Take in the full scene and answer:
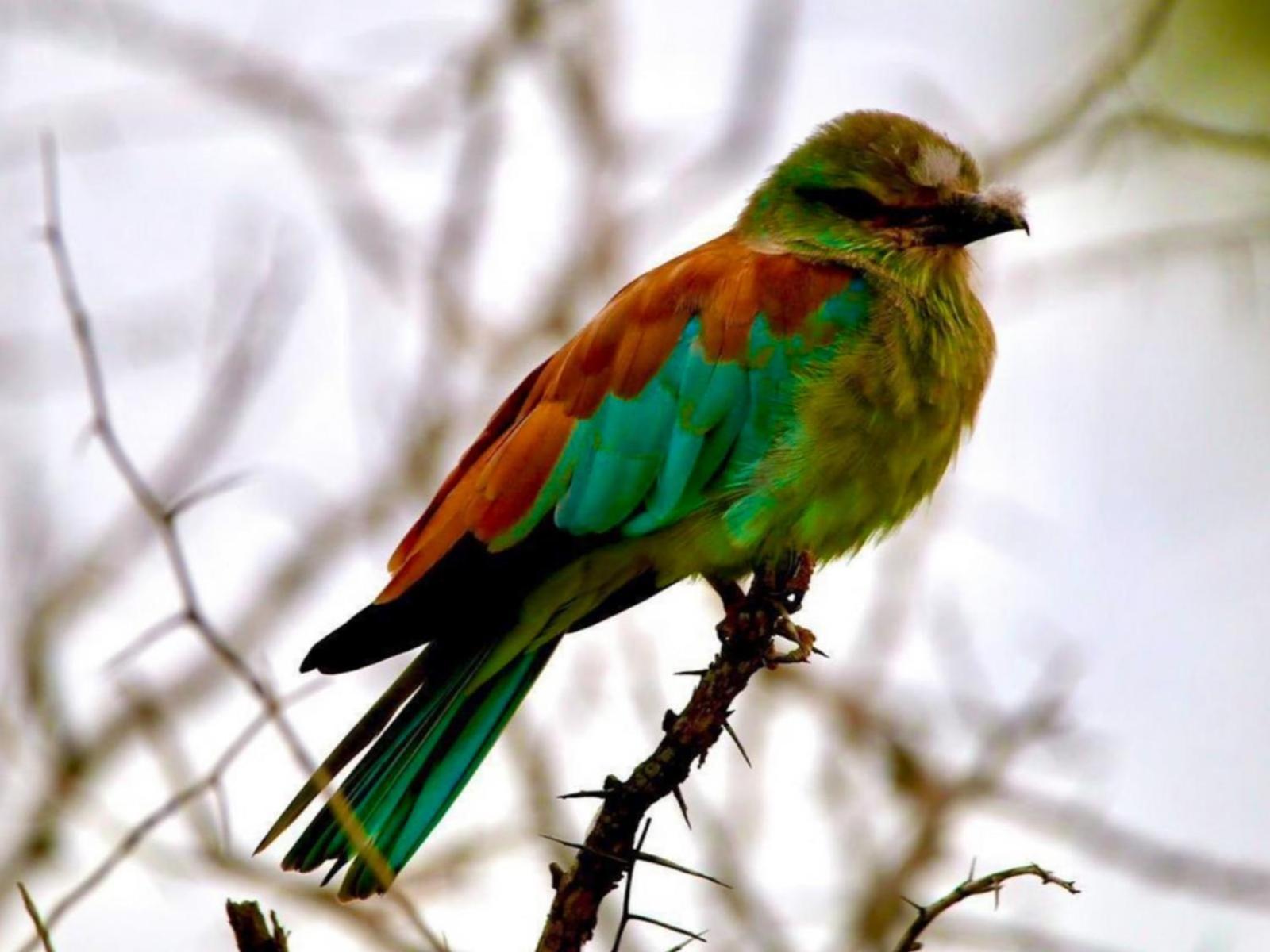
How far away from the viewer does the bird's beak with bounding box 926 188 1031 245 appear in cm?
431

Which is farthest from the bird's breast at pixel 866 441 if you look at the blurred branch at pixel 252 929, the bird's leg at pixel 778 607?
the blurred branch at pixel 252 929

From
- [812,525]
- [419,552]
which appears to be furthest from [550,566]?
[812,525]

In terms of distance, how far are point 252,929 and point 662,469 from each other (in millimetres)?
1758

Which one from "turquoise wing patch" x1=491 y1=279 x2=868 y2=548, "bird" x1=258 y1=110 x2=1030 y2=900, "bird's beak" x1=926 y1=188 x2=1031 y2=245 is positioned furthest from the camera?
"bird's beak" x1=926 y1=188 x2=1031 y2=245

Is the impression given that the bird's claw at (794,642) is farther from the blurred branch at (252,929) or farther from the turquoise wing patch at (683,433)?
the blurred branch at (252,929)

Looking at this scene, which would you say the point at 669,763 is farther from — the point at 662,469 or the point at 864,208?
the point at 864,208

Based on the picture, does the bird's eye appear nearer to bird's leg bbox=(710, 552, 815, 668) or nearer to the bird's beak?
the bird's beak

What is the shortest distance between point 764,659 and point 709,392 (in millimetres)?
893

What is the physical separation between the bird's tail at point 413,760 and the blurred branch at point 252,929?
116cm

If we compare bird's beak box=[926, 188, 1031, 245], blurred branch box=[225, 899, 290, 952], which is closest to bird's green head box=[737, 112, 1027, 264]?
bird's beak box=[926, 188, 1031, 245]

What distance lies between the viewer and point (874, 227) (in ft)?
14.5

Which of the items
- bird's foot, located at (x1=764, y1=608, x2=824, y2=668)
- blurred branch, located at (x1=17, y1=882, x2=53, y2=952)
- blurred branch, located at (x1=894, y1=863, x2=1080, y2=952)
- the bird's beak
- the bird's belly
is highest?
the bird's beak

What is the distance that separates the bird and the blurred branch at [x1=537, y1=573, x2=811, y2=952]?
0.39 metres

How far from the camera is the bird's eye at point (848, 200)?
175 inches
